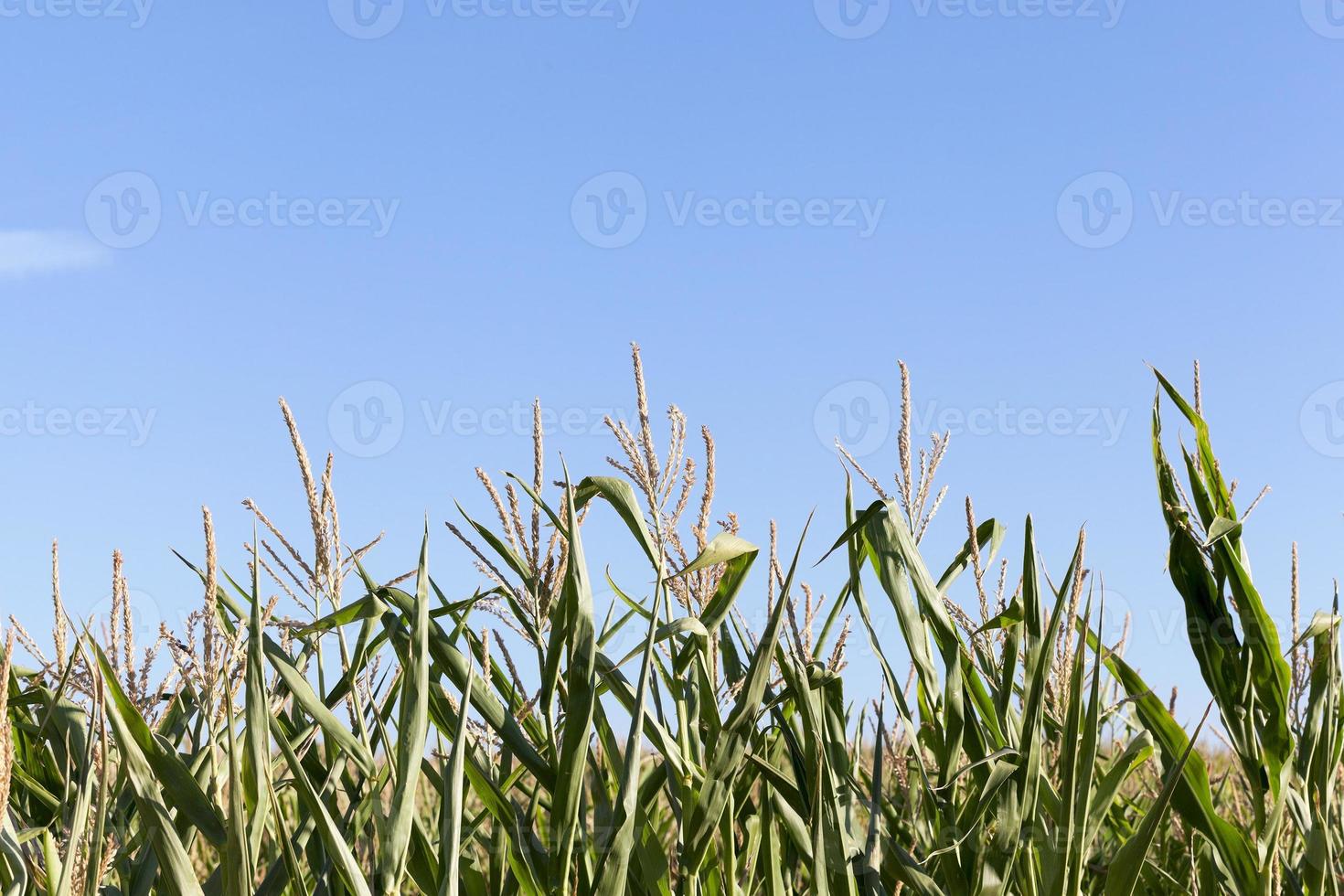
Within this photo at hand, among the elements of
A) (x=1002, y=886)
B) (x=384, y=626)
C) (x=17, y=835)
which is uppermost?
(x=384, y=626)

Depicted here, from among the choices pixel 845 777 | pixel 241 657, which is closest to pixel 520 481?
pixel 241 657

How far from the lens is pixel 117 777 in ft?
5.16

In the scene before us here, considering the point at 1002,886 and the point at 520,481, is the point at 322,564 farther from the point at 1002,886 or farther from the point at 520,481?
the point at 1002,886

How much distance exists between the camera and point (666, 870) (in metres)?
1.58

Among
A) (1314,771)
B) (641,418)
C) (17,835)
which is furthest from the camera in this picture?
(1314,771)

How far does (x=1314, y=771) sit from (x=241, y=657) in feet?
5.61

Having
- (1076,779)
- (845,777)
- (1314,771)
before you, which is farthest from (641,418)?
(1314,771)

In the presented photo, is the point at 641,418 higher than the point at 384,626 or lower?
higher

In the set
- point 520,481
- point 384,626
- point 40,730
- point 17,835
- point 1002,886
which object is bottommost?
point 1002,886

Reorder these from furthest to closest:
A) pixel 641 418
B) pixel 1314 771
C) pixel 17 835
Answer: pixel 1314 771
pixel 641 418
pixel 17 835

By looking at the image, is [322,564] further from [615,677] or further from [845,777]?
[845,777]

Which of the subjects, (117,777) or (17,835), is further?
(117,777)

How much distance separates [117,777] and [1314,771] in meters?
1.85

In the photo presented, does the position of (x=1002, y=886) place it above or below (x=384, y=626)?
below
